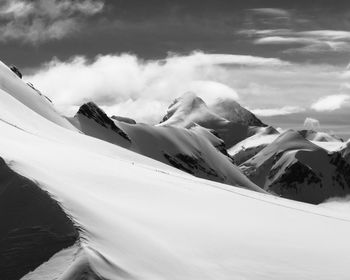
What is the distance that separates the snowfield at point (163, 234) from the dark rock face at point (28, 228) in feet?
0.85

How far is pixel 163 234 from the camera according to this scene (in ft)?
55.5

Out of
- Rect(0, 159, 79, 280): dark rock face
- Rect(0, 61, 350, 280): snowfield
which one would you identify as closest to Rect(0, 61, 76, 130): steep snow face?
Rect(0, 61, 350, 280): snowfield

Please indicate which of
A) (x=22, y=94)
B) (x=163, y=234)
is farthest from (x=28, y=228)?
(x=22, y=94)

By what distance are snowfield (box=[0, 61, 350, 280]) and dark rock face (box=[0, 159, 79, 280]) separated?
0.85 ft

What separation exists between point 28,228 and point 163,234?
15.1ft

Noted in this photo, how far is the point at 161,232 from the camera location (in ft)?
56.0

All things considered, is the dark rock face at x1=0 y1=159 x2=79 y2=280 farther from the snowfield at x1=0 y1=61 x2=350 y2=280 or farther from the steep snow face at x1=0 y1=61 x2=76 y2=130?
the steep snow face at x1=0 y1=61 x2=76 y2=130

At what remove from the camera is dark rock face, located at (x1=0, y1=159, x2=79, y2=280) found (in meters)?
12.8

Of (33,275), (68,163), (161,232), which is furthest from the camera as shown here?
(68,163)

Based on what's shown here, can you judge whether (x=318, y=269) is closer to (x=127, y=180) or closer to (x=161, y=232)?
(x=161, y=232)

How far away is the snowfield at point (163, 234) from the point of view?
13.3 metres

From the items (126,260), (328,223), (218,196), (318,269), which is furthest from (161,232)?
(328,223)

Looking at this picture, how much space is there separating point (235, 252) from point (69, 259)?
6288mm

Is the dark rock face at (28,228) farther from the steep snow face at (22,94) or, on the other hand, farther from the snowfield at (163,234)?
the steep snow face at (22,94)
